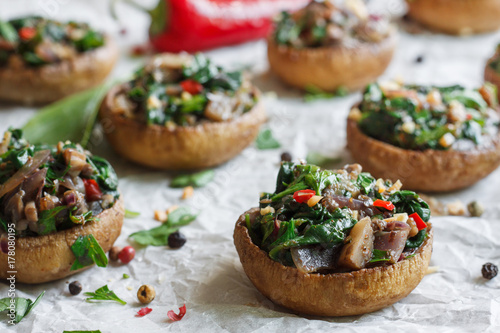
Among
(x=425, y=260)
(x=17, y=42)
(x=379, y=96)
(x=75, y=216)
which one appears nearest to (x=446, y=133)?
(x=379, y=96)

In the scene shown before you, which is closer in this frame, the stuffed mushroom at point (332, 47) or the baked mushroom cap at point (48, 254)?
the baked mushroom cap at point (48, 254)

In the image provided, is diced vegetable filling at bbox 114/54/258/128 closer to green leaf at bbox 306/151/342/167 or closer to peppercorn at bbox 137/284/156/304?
green leaf at bbox 306/151/342/167

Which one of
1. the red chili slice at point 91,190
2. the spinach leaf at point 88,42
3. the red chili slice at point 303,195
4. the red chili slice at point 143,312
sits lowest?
the red chili slice at point 143,312

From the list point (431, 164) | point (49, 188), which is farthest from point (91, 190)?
point (431, 164)

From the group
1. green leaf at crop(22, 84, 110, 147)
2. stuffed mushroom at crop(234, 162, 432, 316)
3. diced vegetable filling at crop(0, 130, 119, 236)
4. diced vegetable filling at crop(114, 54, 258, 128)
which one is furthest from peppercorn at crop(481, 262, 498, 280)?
green leaf at crop(22, 84, 110, 147)

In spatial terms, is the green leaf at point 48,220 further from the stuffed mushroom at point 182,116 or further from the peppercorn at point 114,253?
the stuffed mushroom at point 182,116

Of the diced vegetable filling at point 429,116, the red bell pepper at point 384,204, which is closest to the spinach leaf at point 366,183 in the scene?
the red bell pepper at point 384,204
